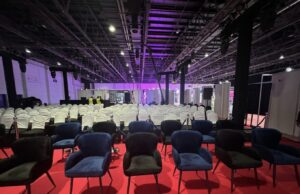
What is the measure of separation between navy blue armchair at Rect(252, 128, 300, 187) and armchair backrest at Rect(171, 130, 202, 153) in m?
1.23

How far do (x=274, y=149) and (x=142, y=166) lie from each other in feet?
→ 9.46

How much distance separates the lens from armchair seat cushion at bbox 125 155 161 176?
2.36 meters

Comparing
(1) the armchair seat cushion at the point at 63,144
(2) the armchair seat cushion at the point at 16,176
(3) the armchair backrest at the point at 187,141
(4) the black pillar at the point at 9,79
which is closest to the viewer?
(2) the armchair seat cushion at the point at 16,176

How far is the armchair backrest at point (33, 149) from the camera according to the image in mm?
2635

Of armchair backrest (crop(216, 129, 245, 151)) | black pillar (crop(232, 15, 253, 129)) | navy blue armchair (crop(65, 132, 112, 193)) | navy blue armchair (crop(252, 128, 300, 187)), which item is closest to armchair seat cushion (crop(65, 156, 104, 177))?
navy blue armchair (crop(65, 132, 112, 193))

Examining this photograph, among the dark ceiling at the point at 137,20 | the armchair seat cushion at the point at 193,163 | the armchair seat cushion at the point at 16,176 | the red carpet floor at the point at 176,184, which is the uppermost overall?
the dark ceiling at the point at 137,20

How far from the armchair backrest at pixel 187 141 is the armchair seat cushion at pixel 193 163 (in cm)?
16

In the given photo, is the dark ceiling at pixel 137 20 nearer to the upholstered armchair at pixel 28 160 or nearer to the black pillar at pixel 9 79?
the black pillar at pixel 9 79

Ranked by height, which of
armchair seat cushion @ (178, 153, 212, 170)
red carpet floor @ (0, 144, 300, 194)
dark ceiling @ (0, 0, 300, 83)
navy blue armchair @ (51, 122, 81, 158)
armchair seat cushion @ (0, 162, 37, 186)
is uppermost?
dark ceiling @ (0, 0, 300, 83)

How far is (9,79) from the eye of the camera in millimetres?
8367

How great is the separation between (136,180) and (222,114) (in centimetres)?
687

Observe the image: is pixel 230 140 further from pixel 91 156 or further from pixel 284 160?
pixel 91 156

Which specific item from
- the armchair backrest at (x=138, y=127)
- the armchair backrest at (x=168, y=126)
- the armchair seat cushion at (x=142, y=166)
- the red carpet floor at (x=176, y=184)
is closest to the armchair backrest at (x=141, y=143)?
the armchair seat cushion at (x=142, y=166)

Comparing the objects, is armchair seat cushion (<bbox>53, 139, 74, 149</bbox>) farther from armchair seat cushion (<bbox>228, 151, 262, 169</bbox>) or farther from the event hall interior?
armchair seat cushion (<bbox>228, 151, 262, 169</bbox>)
